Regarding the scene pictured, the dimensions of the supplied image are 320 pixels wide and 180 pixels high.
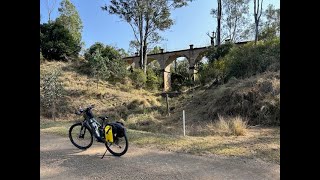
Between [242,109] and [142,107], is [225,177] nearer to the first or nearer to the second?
[242,109]

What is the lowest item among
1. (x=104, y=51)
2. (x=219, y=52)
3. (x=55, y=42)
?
(x=219, y=52)

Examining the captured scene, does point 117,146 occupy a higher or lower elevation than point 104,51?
lower

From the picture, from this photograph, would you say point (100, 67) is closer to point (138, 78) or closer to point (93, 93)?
point (93, 93)

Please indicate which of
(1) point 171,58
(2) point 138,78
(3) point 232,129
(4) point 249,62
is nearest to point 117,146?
(3) point 232,129

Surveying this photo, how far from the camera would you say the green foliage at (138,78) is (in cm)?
1978

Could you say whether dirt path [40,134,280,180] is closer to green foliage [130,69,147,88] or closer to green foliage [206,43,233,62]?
green foliage [206,43,233,62]

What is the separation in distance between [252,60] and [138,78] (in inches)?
349

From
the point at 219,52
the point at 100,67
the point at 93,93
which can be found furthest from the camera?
the point at 219,52

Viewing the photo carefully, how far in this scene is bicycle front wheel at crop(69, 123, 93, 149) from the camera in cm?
510

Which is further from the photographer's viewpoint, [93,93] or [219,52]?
[219,52]

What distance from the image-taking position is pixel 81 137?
17.0 feet

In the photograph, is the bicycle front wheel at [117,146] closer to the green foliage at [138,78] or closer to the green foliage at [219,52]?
the green foliage at [219,52]

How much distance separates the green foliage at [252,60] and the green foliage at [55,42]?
454 inches
